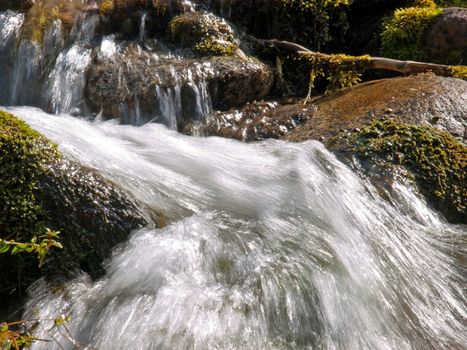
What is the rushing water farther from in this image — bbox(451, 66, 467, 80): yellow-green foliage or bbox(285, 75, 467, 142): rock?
bbox(451, 66, 467, 80): yellow-green foliage

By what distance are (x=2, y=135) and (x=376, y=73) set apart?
5.71 meters

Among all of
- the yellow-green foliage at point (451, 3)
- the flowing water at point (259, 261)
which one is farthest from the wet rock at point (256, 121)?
the yellow-green foliage at point (451, 3)

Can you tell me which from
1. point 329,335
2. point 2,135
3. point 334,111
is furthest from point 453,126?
point 2,135

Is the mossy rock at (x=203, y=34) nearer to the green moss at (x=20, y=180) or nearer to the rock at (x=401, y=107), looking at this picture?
the rock at (x=401, y=107)

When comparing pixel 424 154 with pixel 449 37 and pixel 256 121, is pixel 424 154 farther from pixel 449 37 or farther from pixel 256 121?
pixel 449 37

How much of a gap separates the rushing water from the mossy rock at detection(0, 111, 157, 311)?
0.39 ft

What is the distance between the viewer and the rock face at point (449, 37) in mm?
Result: 7254

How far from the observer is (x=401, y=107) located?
17.7ft

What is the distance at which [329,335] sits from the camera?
2875mm

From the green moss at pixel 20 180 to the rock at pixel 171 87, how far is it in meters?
3.12

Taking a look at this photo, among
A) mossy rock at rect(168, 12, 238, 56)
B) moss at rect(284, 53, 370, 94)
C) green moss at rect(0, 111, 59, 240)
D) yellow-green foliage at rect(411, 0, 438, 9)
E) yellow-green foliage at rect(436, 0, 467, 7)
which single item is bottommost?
green moss at rect(0, 111, 59, 240)

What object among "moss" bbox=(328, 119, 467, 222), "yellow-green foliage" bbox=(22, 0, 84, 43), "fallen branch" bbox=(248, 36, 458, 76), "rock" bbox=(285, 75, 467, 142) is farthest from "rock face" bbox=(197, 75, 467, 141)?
"yellow-green foliage" bbox=(22, 0, 84, 43)

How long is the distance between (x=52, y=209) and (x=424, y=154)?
3.52m

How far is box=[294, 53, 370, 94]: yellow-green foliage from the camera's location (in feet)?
23.0
